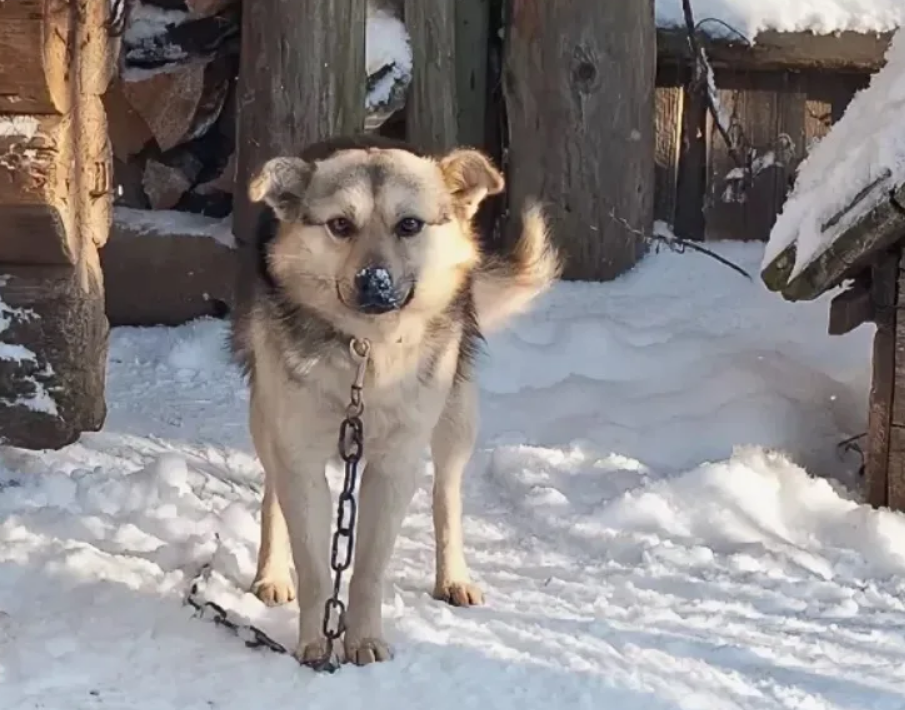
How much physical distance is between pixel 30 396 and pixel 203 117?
2.12 m

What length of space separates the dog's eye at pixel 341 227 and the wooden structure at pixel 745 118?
352 cm

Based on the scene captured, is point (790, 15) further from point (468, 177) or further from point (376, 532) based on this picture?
point (376, 532)

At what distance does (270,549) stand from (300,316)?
0.71m

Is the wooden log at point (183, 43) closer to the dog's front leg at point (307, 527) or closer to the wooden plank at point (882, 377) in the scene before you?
the wooden plank at point (882, 377)

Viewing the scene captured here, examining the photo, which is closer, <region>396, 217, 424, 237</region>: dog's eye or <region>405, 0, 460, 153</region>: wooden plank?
<region>396, 217, 424, 237</region>: dog's eye

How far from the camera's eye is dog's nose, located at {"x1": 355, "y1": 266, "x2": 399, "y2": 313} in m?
2.89

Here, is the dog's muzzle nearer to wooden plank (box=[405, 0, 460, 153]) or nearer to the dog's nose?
the dog's nose

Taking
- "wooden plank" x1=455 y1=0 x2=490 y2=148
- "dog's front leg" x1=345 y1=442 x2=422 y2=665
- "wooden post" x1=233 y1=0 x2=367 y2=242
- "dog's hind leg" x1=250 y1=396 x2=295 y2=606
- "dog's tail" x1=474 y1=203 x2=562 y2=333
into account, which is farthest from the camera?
"wooden plank" x1=455 y1=0 x2=490 y2=148

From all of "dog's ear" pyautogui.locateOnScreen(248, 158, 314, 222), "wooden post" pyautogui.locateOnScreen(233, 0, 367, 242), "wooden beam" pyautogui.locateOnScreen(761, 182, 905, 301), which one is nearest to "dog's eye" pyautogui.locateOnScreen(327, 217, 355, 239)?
"dog's ear" pyautogui.locateOnScreen(248, 158, 314, 222)

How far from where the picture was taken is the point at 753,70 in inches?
247

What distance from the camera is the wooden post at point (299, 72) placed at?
17.8ft

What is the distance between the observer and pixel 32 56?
388 cm

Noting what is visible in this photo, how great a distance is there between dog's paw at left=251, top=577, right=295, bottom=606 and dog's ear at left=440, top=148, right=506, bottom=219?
1050mm

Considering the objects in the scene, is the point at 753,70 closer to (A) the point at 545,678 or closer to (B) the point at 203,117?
(B) the point at 203,117
